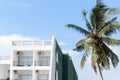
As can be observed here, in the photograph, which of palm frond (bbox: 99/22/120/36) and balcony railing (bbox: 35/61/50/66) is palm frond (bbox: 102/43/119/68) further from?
balcony railing (bbox: 35/61/50/66)

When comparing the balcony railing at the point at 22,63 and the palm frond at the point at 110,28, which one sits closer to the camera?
the palm frond at the point at 110,28

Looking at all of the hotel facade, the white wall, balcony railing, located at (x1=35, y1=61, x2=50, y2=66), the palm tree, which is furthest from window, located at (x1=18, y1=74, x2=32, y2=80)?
the palm tree

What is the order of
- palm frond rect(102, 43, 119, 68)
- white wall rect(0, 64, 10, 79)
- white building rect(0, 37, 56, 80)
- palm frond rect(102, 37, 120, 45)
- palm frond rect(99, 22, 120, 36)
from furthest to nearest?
1. white wall rect(0, 64, 10, 79)
2. white building rect(0, 37, 56, 80)
3. palm frond rect(102, 43, 119, 68)
4. palm frond rect(99, 22, 120, 36)
5. palm frond rect(102, 37, 120, 45)

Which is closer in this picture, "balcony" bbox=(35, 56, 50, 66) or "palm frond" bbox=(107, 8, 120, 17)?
"palm frond" bbox=(107, 8, 120, 17)

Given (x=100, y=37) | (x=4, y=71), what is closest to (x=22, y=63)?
(x=4, y=71)

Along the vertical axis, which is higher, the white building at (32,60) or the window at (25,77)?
the white building at (32,60)

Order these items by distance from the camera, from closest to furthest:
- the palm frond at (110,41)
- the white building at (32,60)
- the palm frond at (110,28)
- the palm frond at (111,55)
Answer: the palm frond at (110,41) < the palm frond at (110,28) < the palm frond at (111,55) < the white building at (32,60)

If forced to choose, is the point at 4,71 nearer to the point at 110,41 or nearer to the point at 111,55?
the point at 111,55

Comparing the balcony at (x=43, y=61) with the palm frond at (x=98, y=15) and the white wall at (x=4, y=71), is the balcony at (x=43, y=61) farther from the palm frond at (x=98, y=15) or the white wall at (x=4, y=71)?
the palm frond at (x=98, y=15)

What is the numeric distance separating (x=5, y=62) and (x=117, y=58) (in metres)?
21.5

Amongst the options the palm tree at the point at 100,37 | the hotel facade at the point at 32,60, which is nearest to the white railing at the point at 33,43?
the hotel facade at the point at 32,60

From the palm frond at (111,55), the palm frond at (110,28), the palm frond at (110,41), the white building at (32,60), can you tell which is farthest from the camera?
the white building at (32,60)

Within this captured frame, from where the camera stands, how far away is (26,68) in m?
64.3

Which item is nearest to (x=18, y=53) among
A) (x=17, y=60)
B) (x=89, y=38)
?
(x=17, y=60)
